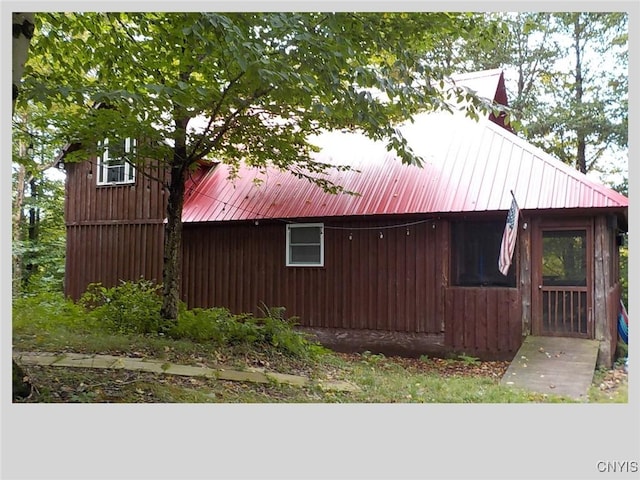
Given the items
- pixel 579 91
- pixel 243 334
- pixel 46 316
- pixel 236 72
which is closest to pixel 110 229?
pixel 46 316

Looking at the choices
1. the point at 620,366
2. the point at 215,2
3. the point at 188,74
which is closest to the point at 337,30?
the point at 215,2

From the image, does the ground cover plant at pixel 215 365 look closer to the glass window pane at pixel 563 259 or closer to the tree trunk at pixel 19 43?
the tree trunk at pixel 19 43

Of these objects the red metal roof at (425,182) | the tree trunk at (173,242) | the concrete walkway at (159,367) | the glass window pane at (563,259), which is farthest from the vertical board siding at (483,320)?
the tree trunk at (173,242)

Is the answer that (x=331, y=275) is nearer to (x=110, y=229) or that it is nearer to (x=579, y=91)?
(x=110, y=229)

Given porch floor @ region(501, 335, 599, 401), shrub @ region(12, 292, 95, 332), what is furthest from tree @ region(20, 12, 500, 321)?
porch floor @ region(501, 335, 599, 401)

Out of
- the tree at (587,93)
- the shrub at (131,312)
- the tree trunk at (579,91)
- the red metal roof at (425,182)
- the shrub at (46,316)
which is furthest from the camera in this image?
the tree trunk at (579,91)

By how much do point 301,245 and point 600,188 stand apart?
5.53m

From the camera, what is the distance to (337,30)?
5.18 metres

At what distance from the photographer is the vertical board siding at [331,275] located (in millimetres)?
8727

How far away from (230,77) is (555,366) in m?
5.93

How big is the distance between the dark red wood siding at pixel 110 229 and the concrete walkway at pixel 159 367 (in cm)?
545

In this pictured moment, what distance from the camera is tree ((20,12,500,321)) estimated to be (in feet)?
16.3

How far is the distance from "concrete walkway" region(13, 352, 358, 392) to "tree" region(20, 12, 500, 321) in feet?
6.58
